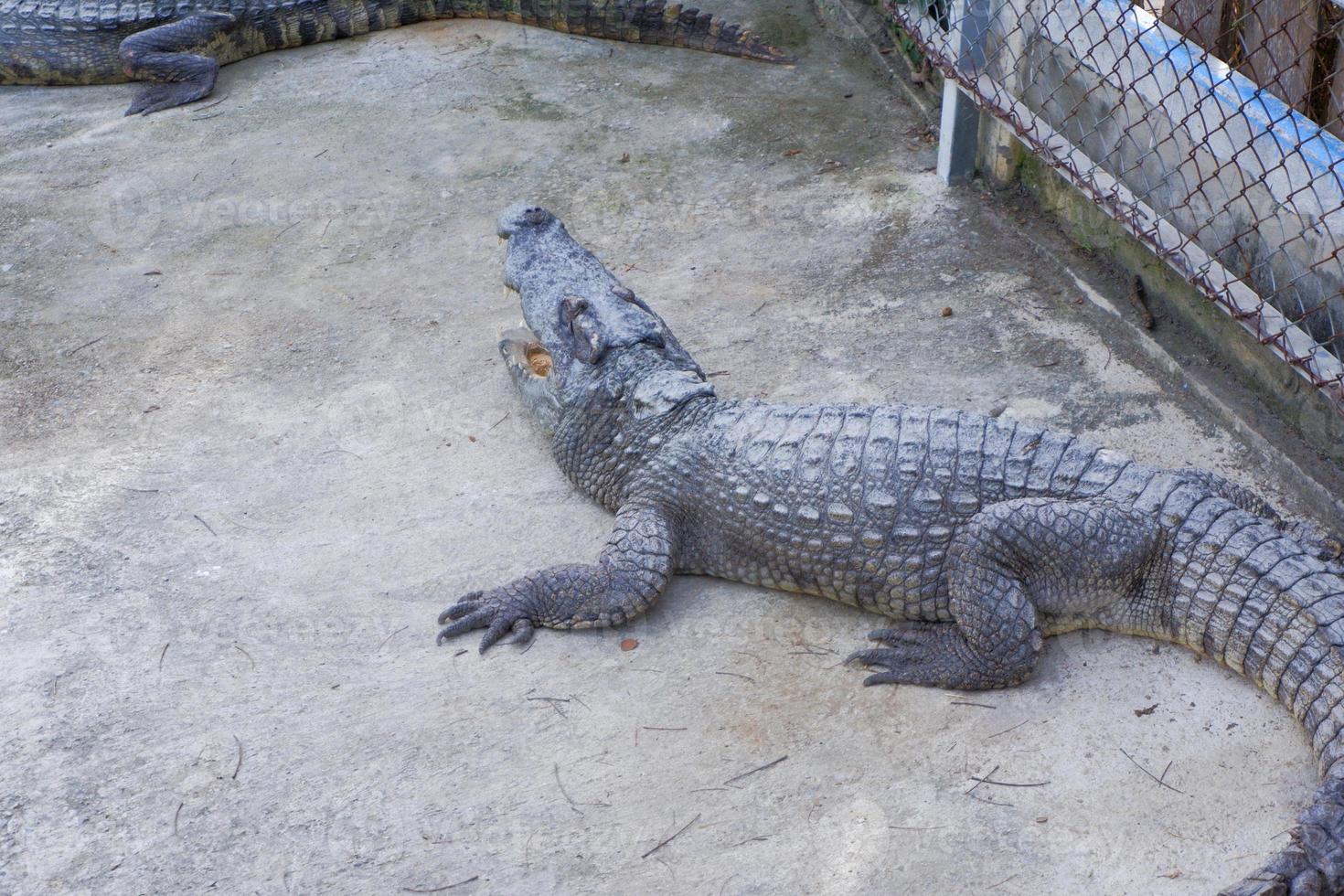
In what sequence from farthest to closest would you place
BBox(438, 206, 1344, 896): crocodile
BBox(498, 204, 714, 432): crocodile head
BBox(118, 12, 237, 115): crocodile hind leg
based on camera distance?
BBox(118, 12, 237, 115): crocodile hind leg
BBox(498, 204, 714, 432): crocodile head
BBox(438, 206, 1344, 896): crocodile

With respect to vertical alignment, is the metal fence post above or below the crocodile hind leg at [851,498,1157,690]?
above

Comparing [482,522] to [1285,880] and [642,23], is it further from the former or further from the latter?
[642,23]

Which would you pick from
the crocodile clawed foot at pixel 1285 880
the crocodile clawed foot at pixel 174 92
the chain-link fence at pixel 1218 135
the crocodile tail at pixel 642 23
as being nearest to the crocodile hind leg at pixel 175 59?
the crocodile clawed foot at pixel 174 92

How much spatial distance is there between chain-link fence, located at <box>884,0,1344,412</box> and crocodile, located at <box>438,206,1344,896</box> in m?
0.65

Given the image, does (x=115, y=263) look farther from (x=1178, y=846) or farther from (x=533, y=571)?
(x=1178, y=846)

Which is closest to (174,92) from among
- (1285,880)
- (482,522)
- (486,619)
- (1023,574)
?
(482,522)

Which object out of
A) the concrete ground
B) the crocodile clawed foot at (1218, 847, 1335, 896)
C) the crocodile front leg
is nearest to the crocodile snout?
the concrete ground

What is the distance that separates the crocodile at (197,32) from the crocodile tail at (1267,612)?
4.32m

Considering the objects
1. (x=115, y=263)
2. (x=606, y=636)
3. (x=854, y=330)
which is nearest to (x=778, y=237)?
(x=854, y=330)

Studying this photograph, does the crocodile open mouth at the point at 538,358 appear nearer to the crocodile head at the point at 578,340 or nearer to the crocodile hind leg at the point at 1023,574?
the crocodile head at the point at 578,340

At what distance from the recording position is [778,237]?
5219mm

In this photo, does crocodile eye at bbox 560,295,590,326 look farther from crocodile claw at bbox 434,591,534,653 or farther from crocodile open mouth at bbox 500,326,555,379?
crocodile claw at bbox 434,591,534,653

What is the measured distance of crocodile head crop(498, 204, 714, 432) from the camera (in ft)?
12.5

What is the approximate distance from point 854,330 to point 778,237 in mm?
802
